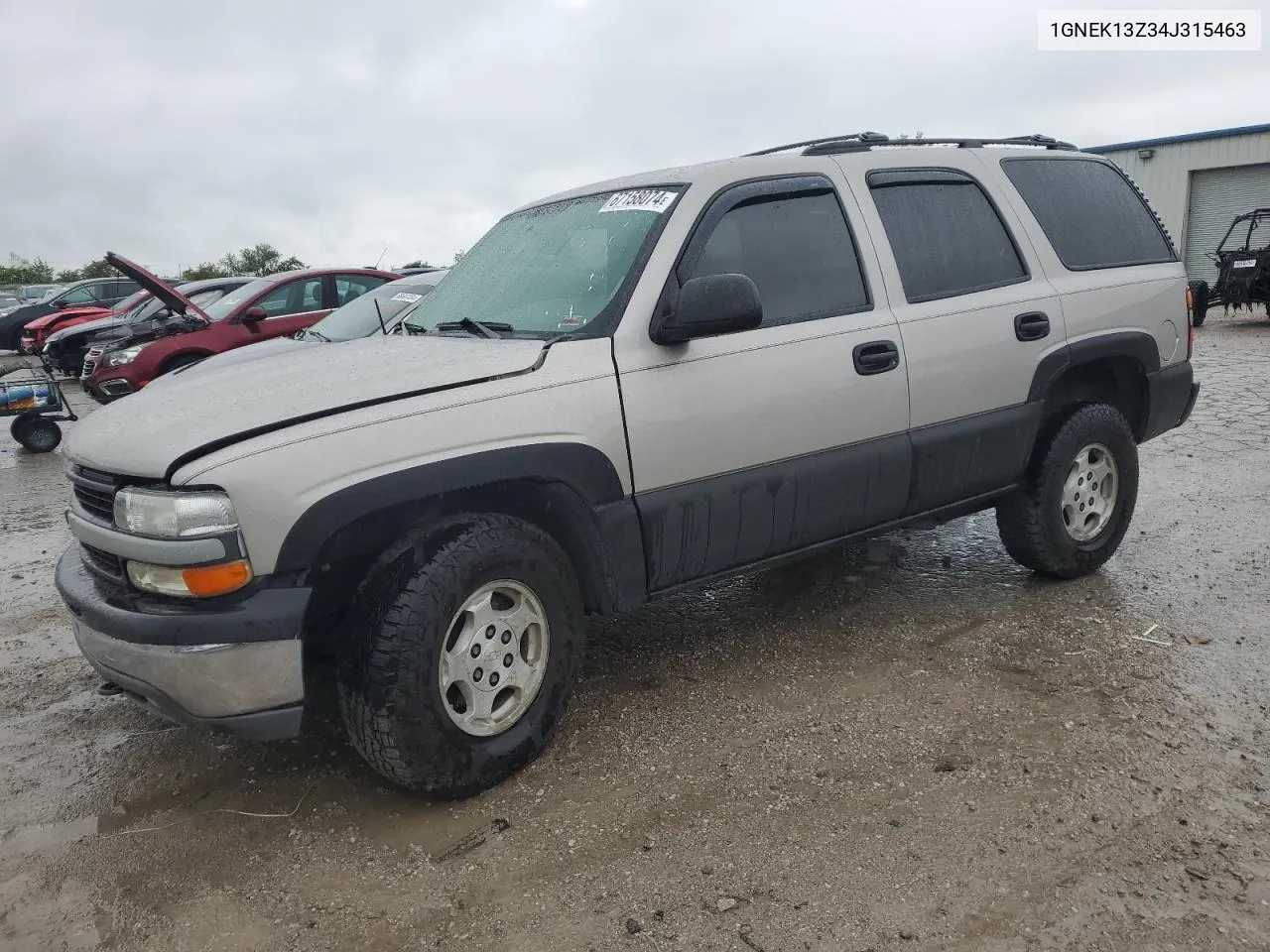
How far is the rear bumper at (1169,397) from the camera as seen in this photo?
4703 mm

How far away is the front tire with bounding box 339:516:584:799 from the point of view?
2773 millimetres

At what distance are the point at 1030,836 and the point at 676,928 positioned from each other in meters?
1.01

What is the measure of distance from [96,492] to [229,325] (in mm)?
8226

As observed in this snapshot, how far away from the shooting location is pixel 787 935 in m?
2.36

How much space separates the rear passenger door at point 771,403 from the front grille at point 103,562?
5.00 feet

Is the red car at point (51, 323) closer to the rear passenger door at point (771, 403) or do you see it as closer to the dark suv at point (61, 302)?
the dark suv at point (61, 302)

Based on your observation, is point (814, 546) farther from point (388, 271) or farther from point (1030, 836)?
point (388, 271)

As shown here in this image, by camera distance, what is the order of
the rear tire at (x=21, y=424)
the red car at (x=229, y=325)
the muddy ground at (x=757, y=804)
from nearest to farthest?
the muddy ground at (x=757, y=804) < the rear tire at (x=21, y=424) < the red car at (x=229, y=325)

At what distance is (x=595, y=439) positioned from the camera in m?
3.10

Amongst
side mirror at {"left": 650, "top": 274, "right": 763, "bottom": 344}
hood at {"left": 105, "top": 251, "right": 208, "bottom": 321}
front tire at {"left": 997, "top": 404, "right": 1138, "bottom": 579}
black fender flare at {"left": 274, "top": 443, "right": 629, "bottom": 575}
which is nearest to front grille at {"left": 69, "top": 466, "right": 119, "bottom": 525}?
black fender flare at {"left": 274, "top": 443, "right": 629, "bottom": 575}

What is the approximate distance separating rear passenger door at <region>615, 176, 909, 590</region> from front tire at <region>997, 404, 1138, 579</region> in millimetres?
871

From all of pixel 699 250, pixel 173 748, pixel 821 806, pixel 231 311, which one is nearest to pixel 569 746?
pixel 821 806

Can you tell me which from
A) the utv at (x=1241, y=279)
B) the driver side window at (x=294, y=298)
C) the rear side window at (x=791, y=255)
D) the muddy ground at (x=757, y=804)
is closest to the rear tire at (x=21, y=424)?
the driver side window at (x=294, y=298)

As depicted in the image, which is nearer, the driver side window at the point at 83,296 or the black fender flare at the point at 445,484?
the black fender flare at the point at 445,484
